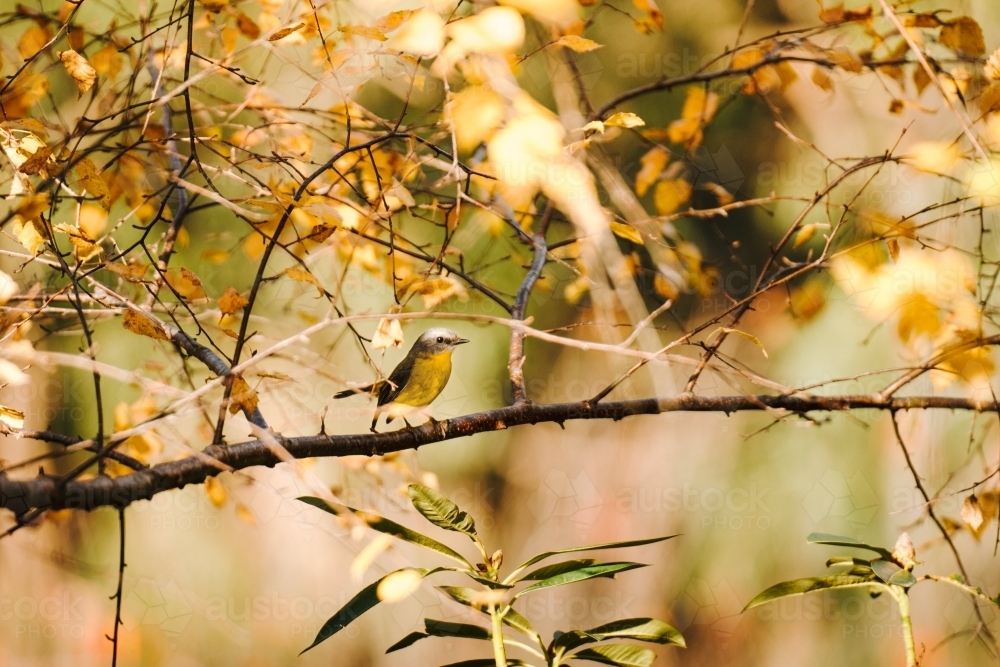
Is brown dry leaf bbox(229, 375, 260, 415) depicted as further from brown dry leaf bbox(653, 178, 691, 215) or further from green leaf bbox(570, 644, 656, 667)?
brown dry leaf bbox(653, 178, 691, 215)

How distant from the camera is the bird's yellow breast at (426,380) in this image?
5.90ft

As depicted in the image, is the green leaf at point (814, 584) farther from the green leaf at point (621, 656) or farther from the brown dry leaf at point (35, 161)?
the brown dry leaf at point (35, 161)

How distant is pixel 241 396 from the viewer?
98 cm

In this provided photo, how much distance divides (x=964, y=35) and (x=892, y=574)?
1.07m

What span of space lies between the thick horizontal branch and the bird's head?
540mm

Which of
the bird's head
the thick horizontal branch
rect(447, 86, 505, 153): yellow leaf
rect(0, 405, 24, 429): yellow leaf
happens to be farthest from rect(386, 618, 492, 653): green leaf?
the bird's head

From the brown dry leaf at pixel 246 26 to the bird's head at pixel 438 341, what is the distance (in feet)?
2.77

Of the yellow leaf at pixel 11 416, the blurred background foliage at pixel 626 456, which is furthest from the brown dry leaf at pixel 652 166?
the yellow leaf at pixel 11 416

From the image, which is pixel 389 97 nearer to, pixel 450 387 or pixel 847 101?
pixel 450 387

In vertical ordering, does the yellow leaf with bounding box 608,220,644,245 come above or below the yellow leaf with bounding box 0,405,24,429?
above

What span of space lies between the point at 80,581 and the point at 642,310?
214 centimetres

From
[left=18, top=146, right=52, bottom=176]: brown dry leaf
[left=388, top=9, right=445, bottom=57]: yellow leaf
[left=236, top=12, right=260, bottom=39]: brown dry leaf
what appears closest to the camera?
[left=18, top=146, right=52, bottom=176]: brown dry leaf

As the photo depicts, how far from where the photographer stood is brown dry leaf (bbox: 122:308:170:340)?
1.02m

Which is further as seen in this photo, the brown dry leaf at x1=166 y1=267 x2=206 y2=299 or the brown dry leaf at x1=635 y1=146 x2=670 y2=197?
the brown dry leaf at x1=635 y1=146 x2=670 y2=197
